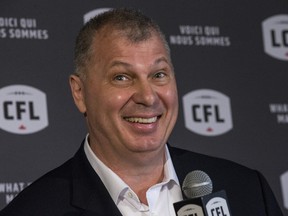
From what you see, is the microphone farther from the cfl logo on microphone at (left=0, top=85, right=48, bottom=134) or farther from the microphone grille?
the cfl logo on microphone at (left=0, top=85, right=48, bottom=134)

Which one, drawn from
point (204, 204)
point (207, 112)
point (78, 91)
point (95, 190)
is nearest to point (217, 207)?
point (204, 204)

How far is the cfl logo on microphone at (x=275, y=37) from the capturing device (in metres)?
3.58

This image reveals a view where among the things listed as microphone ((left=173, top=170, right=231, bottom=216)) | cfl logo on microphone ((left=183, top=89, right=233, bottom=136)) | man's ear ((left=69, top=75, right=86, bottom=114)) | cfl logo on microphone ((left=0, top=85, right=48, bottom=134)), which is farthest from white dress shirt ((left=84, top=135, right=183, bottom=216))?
cfl logo on microphone ((left=183, top=89, right=233, bottom=136))

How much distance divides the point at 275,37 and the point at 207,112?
1.62 feet

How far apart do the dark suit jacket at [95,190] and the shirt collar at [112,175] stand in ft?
0.05

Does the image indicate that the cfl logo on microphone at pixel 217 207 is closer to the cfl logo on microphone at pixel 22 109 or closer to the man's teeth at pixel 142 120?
the man's teeth at pixel 142 120

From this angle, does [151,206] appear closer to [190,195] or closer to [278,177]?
[190,195]

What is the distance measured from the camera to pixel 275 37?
11.8 ft

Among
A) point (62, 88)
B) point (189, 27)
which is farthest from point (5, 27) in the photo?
point (189, 27)

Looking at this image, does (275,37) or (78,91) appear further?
(275,37)

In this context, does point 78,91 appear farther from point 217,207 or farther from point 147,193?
point 217,207

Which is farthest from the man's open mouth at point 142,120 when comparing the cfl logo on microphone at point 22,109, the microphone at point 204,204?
the cfl logo on microphone at point 22,109

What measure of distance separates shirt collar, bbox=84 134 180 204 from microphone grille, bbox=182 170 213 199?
252mm

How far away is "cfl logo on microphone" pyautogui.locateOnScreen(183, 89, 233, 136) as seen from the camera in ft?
11.1
